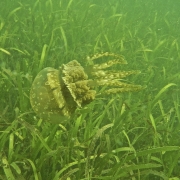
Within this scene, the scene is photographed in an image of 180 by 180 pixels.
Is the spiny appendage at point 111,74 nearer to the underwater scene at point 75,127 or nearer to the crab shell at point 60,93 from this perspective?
the underwater scene at point 75,127

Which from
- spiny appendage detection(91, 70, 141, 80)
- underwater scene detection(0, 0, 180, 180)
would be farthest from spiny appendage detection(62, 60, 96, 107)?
spiny appendage detection(91, 70, 141, 80)

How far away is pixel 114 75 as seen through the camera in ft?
7.48

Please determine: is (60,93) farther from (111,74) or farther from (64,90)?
(111,74)

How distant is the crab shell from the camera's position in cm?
220

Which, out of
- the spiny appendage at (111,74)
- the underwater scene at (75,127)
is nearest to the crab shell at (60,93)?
the underwater scene at (75,127)

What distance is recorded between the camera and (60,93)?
2225mm

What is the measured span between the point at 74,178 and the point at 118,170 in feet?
1.26

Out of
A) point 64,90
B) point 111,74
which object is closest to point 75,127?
point 64,90

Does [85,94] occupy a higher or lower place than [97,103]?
higher

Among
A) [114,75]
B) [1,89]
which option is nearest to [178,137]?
[114,75]

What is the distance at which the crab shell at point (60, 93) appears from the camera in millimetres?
2203

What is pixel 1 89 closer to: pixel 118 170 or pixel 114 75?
pixel 114 75

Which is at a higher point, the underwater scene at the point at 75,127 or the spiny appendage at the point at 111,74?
the spiny appendage at the point at 111,74

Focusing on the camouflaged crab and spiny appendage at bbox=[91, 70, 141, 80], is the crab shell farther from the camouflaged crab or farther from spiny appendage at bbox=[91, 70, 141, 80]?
spiny appendage at bbox=[91, 70, 141, 80]
